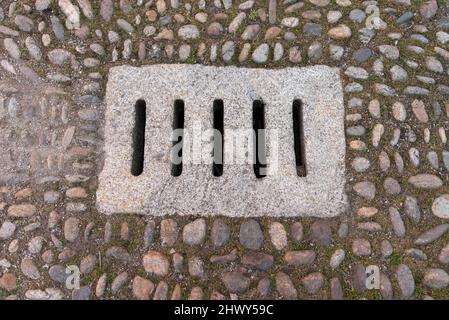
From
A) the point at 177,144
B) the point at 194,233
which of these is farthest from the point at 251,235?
the point at 177,144

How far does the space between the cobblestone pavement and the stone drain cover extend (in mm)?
77

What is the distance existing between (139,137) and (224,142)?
1.67 feet

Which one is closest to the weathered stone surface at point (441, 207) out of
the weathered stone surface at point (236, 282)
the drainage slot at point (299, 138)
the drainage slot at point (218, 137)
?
the drainage slot at point (299, 138)

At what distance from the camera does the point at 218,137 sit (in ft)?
9.18

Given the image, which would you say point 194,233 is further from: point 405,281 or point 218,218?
point 405,281

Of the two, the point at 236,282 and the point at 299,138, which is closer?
the point at 236,282

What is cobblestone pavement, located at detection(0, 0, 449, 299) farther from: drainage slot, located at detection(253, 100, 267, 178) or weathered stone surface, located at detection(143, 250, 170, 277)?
drainage slot, located at detection(253, 100, 267, 178)

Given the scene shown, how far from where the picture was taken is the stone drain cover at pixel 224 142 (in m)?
2.65

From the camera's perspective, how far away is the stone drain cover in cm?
265

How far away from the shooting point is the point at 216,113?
297 centimetres

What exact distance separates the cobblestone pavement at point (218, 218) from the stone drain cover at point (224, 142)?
8cm

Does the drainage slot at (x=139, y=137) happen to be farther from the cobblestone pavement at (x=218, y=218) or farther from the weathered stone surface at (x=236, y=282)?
the weathered stone surface at (x=236, y=282)

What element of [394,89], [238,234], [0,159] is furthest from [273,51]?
[0,159]

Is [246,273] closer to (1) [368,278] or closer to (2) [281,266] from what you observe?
(2) [281,266]
